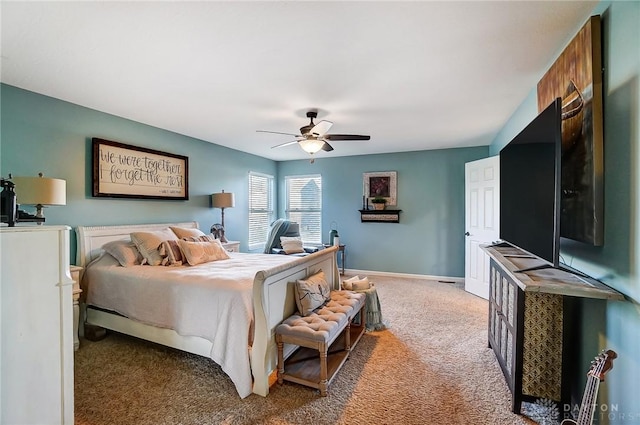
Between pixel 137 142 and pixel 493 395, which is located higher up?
pixel 137 142

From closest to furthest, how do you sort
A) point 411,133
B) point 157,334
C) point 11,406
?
point 11,406, point 157,334, point 411,133

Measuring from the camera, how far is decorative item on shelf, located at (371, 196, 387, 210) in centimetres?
570

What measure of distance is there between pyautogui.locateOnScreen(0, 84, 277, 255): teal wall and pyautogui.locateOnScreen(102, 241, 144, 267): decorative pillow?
0.39m

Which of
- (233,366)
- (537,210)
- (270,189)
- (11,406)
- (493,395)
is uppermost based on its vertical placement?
(270,189)

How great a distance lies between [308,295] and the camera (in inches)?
94.5

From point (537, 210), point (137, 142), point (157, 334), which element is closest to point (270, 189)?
point (137, 142)

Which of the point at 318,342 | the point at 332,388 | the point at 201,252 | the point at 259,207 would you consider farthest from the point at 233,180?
the point at 332,388

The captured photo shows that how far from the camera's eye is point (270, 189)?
6.50 meters

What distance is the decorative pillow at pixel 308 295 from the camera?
237 cm

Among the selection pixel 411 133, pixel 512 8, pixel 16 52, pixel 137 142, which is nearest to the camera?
pixel 512 8

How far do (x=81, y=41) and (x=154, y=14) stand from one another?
2.31 ft

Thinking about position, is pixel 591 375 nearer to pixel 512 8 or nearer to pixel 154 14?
pixel 512 8

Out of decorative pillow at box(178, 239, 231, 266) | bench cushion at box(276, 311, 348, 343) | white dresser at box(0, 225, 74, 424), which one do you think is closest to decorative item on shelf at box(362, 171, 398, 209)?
decorative pillow at box(178, 239, 231, 266)

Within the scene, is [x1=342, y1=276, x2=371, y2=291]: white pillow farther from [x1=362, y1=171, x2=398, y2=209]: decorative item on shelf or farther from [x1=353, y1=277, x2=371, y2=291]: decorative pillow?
[x1=362, y1=171, x2=398, y2=209]: decorative item on shelf
